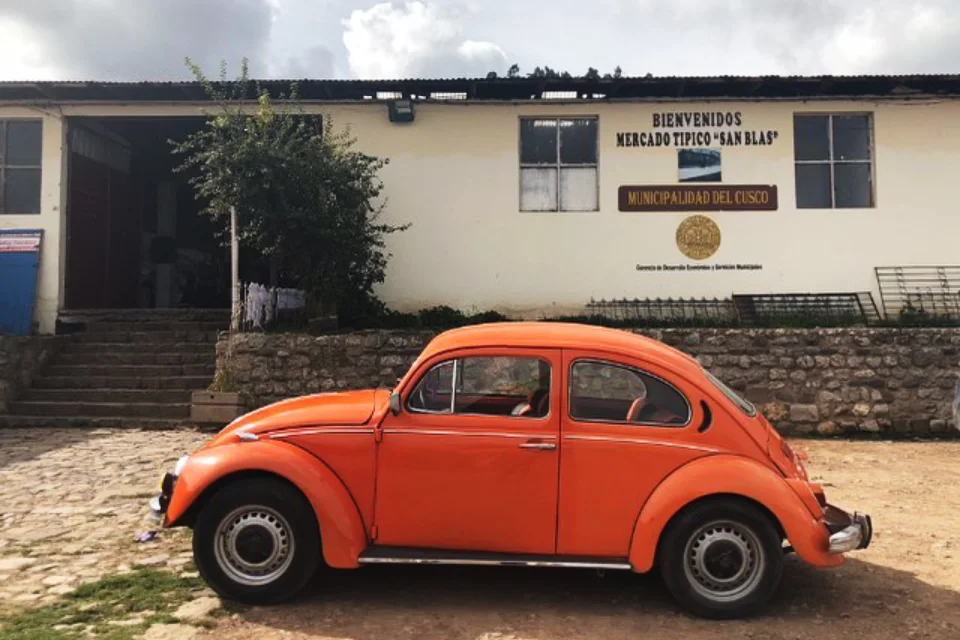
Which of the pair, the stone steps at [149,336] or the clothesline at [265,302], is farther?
the stone steps at [149,336]

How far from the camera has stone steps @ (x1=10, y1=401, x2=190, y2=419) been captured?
10.1m

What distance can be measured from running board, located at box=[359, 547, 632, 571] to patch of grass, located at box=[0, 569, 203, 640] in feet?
4.01

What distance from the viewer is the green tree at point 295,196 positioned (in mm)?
9750

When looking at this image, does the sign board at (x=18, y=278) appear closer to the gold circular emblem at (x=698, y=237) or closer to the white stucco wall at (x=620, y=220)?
the white stucco wall at (x=620, y=220)

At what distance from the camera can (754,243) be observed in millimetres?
11797

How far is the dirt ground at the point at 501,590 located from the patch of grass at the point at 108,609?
15 centimetres

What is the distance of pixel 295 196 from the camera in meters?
9.91

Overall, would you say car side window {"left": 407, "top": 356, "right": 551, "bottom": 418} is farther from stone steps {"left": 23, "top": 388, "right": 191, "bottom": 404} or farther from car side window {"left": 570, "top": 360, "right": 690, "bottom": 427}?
stone steps {"left": 23, "top": 388, "right": 191, "bottom": 404}

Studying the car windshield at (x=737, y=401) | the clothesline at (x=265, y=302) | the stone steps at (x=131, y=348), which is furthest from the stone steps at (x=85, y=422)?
the car windshield at (x=737, y=401)

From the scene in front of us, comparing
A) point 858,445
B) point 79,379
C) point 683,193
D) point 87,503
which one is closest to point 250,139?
point 79,379

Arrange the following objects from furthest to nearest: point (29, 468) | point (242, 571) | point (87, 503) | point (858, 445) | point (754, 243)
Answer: point (754, 243)
point (858, 445)
point (29, 468)
point (87, 503)
point (242, 571)

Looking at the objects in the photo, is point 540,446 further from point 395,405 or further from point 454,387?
point 395,405

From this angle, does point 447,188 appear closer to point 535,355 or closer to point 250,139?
point 250,139

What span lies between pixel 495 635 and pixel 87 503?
4.49m
